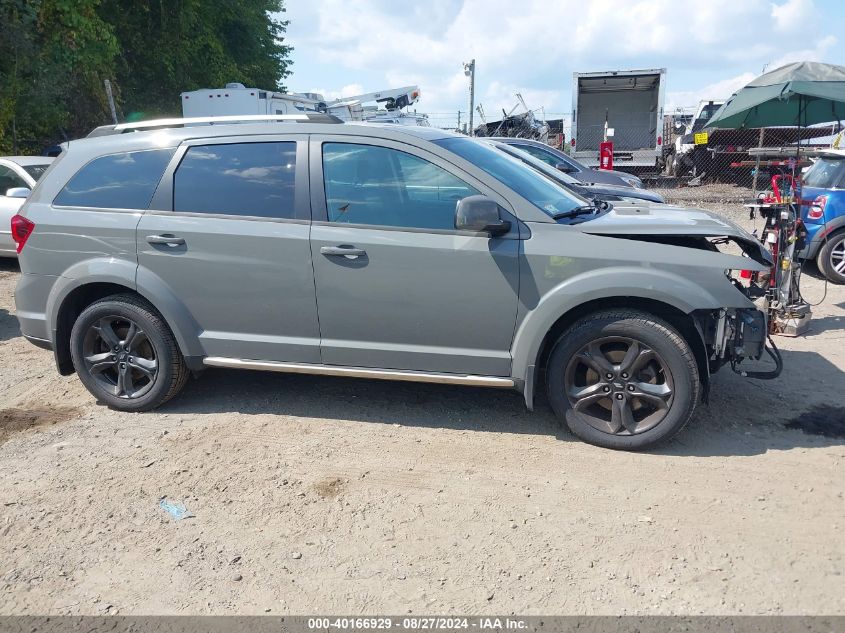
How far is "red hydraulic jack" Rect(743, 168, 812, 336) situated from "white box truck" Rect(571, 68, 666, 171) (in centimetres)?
1319

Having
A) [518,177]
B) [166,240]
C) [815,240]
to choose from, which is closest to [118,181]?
[166,240]

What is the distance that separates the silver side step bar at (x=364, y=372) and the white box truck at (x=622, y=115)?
625 inches

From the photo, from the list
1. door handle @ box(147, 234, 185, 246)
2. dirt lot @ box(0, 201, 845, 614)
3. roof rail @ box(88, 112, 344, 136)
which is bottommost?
dirt lot @ box(0, 201, 845, 614)

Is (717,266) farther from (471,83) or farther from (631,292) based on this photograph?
(471,83)

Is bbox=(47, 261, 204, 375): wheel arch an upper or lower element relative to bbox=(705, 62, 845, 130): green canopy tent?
lower

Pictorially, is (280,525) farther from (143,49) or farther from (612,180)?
(143,49)

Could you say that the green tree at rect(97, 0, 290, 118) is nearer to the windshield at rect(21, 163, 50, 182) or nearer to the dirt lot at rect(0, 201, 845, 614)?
the windshield at rect(21, 163, 50, 182)

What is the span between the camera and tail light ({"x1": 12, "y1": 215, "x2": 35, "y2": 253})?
190 inches

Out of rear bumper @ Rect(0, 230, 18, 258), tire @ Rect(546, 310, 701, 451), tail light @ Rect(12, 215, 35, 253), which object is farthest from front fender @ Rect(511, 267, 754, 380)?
rear bumper @ Rect(0, 230, 18, 258)

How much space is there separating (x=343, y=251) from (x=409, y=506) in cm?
157

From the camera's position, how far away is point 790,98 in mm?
9680

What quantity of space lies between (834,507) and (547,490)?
1.40 meters

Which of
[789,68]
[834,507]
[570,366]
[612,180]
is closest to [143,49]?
[612,180]

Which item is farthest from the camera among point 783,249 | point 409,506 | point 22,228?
point 783,249
